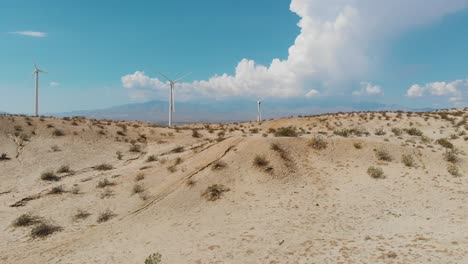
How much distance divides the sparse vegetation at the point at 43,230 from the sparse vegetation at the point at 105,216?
1.84 m

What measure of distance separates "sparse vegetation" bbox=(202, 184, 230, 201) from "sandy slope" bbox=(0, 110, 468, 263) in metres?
0.32

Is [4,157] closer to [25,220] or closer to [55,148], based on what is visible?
[55,148]

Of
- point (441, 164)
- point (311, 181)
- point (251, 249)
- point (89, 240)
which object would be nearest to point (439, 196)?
point (441, 164)

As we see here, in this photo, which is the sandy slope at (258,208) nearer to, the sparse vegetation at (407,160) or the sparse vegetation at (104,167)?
→ the sparse vegetation at (407,160)

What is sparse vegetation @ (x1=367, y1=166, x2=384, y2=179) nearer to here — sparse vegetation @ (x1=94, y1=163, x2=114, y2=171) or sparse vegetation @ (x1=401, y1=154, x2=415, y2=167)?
sparse vegetation @ (x1=401, y1=154, x2=415, y2=167)

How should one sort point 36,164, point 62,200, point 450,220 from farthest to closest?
point 36,164 < point 62,200 < point 450,220

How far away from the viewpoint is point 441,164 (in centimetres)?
1980

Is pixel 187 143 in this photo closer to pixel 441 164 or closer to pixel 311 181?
pixel 311 181

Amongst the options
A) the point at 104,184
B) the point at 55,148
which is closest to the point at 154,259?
the point at 104,184

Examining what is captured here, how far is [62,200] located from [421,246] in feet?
62.3

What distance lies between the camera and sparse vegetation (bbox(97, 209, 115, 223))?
16.5 meters

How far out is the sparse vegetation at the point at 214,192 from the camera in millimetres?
17219

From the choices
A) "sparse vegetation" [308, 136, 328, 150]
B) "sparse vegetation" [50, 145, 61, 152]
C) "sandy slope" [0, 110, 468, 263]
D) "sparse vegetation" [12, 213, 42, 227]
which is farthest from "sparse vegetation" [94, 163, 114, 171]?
"sparse vegetation" [308, 136, 328, 150]

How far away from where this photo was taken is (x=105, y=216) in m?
16.7
